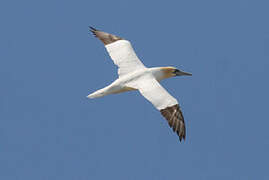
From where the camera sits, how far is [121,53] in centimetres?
2964

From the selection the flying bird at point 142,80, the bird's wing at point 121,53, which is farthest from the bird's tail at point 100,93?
the bird's wing at point 121,53

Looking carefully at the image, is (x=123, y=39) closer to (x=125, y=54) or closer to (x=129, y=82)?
(x=125, y=54)

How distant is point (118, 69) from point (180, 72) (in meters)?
2.54

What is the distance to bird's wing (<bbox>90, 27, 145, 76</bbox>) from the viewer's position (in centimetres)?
2867

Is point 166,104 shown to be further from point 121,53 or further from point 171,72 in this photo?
point 121,53

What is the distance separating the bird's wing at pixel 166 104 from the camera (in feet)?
84.9

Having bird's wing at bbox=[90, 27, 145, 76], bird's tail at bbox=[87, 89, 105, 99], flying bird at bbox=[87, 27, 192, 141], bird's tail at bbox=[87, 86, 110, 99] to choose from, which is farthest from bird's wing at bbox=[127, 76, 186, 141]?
bird's wing at bbox=[90, 27, 145, 76]

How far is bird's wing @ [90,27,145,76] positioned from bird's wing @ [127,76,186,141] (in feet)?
6.53

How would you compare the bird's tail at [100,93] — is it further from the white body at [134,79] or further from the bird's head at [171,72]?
the bird's head at [171,72]

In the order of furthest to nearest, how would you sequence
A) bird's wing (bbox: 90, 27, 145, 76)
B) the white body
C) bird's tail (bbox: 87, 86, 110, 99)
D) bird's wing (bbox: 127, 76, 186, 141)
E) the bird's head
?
the bird's head → bird's wing (bbox: 90, 27, 145, 76) → bird's tail (bbox: 87, 86, 110, 99) → the white body → bird's wing (bbox: 127, 76, 186, 141)

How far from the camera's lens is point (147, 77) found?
27.5m

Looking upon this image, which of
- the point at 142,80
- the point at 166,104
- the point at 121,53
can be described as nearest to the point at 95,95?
the point at 142,80

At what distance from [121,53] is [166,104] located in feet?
14.1

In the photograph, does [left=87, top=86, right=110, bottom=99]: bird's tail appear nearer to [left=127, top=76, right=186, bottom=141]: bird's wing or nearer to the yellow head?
[left=127, top=76, right=186, bottom=141]: bird's wing
